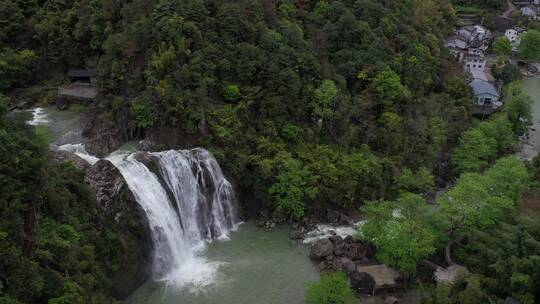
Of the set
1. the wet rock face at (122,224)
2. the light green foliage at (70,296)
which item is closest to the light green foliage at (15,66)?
the wet rock face at (122,224)

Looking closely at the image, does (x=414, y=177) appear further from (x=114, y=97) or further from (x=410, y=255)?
(x=114, y=97)

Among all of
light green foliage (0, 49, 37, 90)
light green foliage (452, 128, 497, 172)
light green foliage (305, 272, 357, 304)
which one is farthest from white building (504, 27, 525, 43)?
light green foliage (0, 49, 37, 90)

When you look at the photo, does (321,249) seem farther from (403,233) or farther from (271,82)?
(271,82)

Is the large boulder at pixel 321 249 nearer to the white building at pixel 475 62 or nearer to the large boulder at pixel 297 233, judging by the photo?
the large boulder at pixel 297 233

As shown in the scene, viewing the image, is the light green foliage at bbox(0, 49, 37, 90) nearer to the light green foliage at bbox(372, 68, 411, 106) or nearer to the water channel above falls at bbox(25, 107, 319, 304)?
the water channel above falls at bbox(25, 107, 319, 304)

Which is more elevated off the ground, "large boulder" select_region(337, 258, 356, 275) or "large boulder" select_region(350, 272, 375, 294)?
"large boulder" select_region(337, 258, 356, 275)
